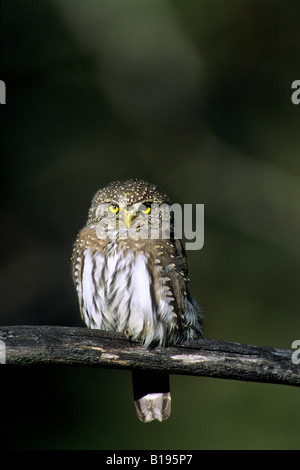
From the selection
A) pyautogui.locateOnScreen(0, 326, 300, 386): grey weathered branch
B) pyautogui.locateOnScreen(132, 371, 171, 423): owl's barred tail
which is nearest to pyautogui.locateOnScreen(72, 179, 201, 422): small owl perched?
pyautogui.locateOnScreen(132, 371, 171, 423): owl's barred tail

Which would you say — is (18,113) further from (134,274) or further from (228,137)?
(134,274)

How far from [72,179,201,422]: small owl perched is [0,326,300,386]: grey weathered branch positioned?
Result: 0.59 ft

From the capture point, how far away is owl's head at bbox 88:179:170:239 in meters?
4.55

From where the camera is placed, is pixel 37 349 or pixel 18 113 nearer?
pixel 37 349

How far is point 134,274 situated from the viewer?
4426 mm

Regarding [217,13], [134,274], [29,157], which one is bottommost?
[134,274]

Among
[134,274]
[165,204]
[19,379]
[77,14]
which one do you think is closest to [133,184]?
[165,204]

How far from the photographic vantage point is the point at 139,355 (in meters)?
4.11

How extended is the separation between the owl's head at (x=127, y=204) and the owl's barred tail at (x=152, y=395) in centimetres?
109

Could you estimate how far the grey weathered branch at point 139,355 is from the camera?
384cm

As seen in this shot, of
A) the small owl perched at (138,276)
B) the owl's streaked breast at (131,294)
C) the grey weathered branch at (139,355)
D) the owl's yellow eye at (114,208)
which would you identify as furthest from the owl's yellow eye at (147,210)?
the grey weathered branch at (139,355)

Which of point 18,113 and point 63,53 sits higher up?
point 63,53

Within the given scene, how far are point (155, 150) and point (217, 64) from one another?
5.05ft

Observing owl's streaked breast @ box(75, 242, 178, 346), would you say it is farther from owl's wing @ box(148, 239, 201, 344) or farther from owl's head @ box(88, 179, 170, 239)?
owl's head @ box(88, 179, 170, 239)
